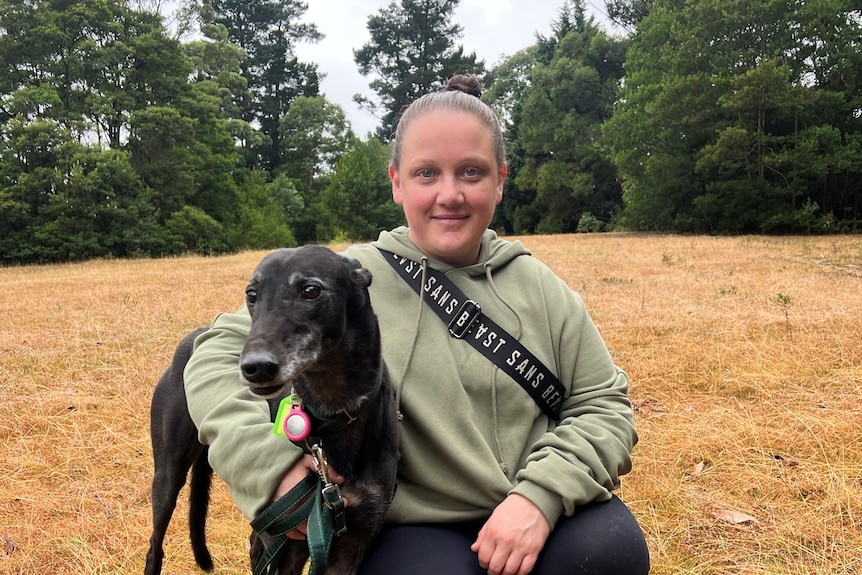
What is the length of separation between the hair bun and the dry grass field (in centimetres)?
199

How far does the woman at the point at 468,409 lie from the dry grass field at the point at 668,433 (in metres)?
1.16

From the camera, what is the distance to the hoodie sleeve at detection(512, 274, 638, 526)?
58.2 inches

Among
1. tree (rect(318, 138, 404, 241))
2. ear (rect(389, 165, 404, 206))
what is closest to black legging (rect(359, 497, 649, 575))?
ear (rect(389, 165, 404, 206))

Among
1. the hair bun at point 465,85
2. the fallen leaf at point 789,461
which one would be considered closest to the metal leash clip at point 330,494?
the hair bun at point 465,85

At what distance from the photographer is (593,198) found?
33312 mm

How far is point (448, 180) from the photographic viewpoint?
1.76 metres

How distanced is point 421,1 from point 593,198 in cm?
1720

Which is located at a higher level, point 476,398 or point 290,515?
point 476,398

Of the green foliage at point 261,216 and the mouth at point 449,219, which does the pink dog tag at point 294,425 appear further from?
the green foliage at point 261,216

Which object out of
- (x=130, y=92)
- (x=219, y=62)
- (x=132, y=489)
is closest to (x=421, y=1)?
(x=219, y=62)

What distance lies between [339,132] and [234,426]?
36508 mm

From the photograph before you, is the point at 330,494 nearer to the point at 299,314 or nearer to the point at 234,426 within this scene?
the point at 234,426

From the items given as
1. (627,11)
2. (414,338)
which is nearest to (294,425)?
(414,338)

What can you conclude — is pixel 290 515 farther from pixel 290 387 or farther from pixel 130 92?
pixel 130 92
